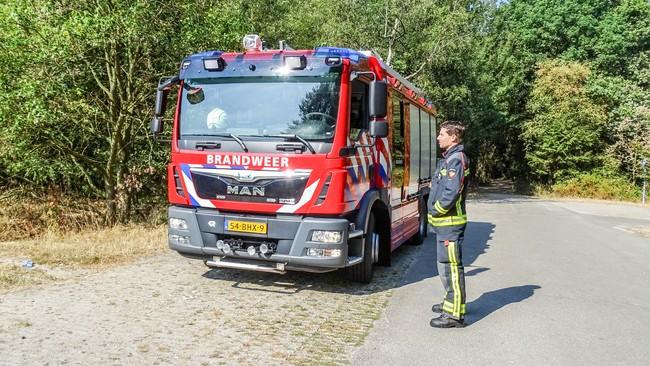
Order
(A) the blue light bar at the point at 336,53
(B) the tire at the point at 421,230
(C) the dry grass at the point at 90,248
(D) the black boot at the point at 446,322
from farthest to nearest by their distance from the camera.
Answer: (B) the tire at the point at 421,230, (C) the dry grass at the point at 90,248, (A) the blue light bar at the point at 336,53, (D) the black boot at the point at 446,322

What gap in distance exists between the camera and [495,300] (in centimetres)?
654

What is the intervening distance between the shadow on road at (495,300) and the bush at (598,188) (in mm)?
28741

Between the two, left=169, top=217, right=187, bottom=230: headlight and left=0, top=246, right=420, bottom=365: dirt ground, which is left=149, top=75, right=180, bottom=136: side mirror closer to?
left=169, top=217, right=187, bottom=230: headlight

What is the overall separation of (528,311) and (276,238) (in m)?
2.95

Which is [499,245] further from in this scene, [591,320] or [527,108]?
[527,108]

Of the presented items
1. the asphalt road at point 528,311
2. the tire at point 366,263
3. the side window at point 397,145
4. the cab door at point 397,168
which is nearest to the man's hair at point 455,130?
the tire at point 366,263

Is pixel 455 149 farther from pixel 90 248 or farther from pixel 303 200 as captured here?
pixel 90 248

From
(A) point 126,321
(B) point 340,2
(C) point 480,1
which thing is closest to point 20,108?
(A) point 126,321

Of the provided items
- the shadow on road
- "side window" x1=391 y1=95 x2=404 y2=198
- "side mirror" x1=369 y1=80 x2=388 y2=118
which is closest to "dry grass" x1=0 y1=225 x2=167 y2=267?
"side window" x1=391 y1=95 x2=404 y2=198

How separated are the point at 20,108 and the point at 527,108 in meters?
31.8

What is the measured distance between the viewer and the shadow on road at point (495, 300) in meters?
5.95

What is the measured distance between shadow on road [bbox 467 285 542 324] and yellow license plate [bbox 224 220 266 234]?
2.44 meters

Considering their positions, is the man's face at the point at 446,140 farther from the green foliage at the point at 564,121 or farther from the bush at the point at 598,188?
the bush at the point at 598,188

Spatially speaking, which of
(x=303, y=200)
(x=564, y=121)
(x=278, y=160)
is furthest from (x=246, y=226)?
(x=564, y=121)
